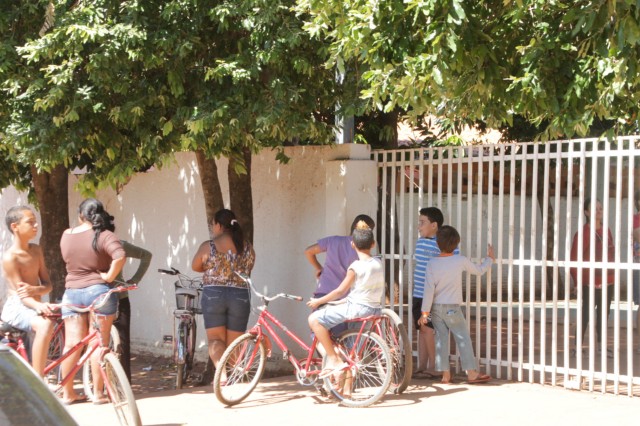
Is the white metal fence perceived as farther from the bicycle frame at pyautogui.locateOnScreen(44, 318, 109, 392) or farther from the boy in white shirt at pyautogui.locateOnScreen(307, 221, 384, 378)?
the bicycle frame at pyautogui.locateOnScreen(44, 318, 109, 392)

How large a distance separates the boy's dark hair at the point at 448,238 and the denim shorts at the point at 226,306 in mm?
1884

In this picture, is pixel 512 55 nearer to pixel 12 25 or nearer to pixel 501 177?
pixel 501 177

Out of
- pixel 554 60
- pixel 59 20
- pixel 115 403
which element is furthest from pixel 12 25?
pixel 554 60

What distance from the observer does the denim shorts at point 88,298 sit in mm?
7793

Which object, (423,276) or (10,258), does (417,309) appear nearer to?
(423,276)

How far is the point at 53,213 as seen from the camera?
1073 centimetres

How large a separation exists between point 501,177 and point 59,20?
4.21m

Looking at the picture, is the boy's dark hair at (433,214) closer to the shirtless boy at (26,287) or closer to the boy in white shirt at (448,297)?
the boy in white shirt at (448,297)

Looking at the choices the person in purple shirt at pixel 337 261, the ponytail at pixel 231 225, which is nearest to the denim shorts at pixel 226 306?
the ponytail at pixel 231 225

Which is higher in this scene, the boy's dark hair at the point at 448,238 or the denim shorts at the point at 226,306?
the boy's dark hair at the point at 448,238

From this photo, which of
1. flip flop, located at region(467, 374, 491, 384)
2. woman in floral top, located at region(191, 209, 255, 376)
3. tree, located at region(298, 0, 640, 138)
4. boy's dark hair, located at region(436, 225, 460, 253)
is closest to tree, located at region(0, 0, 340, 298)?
woman in floral top, located at region(191, 209, 255, 376)

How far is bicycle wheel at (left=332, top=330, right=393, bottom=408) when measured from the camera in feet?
25.5

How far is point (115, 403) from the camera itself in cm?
689

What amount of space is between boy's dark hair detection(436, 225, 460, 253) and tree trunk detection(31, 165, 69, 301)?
458cm
